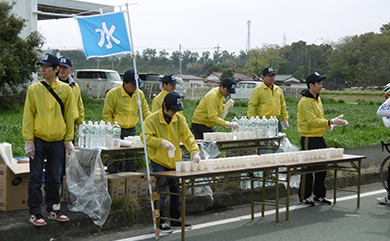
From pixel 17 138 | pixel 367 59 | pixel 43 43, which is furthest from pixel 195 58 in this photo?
pixel 17 138

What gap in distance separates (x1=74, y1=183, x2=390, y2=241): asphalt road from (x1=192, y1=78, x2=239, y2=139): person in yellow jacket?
174 cm

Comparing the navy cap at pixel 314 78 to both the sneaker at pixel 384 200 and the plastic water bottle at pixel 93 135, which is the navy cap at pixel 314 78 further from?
the plastic water bottle at pixel 93 135

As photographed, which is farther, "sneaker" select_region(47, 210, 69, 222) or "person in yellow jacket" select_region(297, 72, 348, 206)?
"person in yellow jacket" select_region(297, 72, 348, 206)

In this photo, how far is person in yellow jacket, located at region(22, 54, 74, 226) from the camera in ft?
18.3

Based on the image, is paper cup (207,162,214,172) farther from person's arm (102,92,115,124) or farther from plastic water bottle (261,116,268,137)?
plastic water bottle (261,116,268,137)

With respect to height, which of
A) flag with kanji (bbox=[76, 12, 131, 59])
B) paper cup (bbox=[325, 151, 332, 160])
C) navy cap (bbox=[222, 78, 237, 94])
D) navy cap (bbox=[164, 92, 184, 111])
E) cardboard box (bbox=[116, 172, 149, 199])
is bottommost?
cardboard box (bbox=[116, 172, 149, 199])

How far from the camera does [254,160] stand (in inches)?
259

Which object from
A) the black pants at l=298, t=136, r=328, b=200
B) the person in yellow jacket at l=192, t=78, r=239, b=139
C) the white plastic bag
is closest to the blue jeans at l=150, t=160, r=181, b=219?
the white plastic bag

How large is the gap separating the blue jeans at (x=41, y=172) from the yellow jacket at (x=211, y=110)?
10.8ft

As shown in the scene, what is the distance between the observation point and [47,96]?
5633mm

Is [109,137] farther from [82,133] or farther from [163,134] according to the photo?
[163,134]

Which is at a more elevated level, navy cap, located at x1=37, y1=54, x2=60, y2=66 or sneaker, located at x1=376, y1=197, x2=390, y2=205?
navy cap, located at x1=37, y1=54, x2=60, y2=66

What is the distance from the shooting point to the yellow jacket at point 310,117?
756 cm

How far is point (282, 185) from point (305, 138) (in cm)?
121
